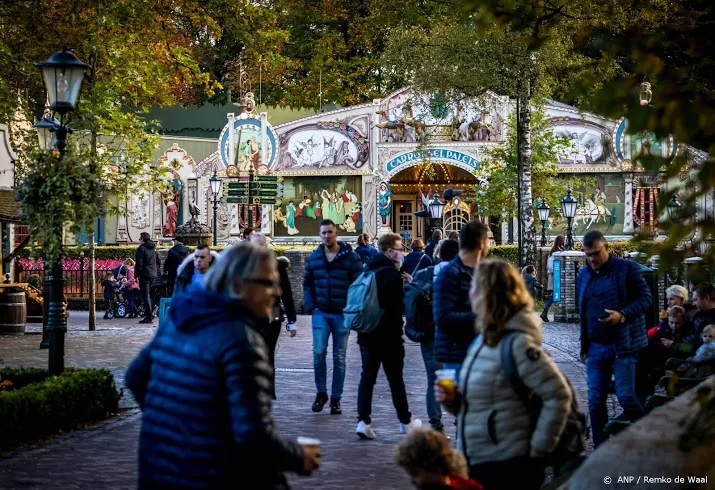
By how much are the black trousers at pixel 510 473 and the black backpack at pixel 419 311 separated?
5.33 m

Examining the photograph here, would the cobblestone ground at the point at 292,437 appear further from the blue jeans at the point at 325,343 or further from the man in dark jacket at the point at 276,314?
the man in dark jacket at the point at 276,314

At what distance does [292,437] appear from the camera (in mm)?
10227

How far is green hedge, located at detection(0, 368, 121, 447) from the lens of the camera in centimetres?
1032

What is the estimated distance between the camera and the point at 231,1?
98.1 ft

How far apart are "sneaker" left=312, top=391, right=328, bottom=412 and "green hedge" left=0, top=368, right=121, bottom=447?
6.65 ft

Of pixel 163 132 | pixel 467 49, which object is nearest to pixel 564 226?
pixel 467 49

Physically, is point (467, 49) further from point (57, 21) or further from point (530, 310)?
point (530, 310)

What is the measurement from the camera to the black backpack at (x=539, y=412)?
4938 mm

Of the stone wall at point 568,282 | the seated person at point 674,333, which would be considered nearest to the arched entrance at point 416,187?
the stone wall at point 568,282

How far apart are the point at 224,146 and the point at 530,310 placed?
38139 millimetres

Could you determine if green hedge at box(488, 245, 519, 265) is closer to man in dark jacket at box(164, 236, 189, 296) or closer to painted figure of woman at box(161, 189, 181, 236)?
painted figure of woman at box(161, 189, 181, 236)

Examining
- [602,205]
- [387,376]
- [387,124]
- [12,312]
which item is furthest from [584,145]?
[387,376]

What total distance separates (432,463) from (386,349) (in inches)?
232

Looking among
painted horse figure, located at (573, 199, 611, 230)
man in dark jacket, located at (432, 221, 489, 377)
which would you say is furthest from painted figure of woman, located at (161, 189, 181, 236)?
man in dark jacket, located at (432, 221, 489, 377)
